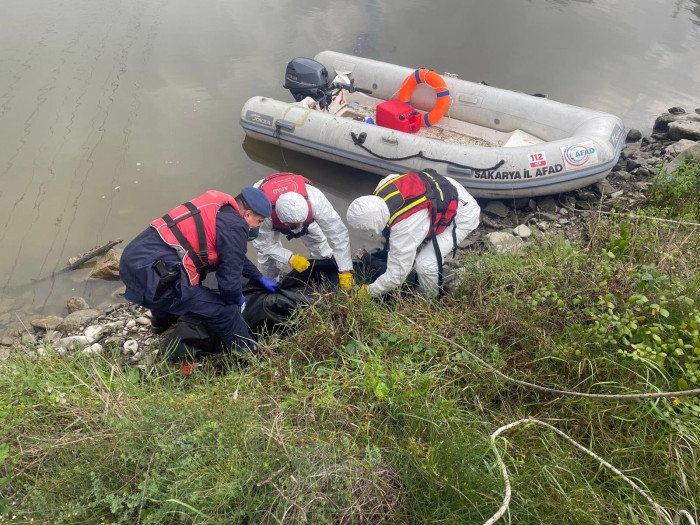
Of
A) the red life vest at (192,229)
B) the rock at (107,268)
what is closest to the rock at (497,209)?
the red life vest at (192,229)

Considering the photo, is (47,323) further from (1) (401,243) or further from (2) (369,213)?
(1) (401,243)

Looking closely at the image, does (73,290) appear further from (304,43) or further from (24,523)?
(304,43)

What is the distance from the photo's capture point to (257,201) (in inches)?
116

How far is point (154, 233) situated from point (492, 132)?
14.3ft

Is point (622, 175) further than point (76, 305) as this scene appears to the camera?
Yes

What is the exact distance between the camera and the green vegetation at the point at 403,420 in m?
1.62

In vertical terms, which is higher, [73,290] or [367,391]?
[367,391]

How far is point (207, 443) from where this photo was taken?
1.78 meters

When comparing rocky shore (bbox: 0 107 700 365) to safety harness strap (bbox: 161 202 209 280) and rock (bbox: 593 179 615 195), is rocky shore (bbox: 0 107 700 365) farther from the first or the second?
safety harness strap (bbox: 161 202 209 280)

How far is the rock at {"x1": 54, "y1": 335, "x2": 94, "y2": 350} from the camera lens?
3.34 metres

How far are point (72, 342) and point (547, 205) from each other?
15.3 feet

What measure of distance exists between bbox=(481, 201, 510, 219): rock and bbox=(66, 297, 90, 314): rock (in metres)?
4.17

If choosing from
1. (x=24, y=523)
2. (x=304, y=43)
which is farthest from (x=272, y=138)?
(x=24, y=523)

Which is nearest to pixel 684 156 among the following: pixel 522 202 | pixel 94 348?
pixel 522 202
